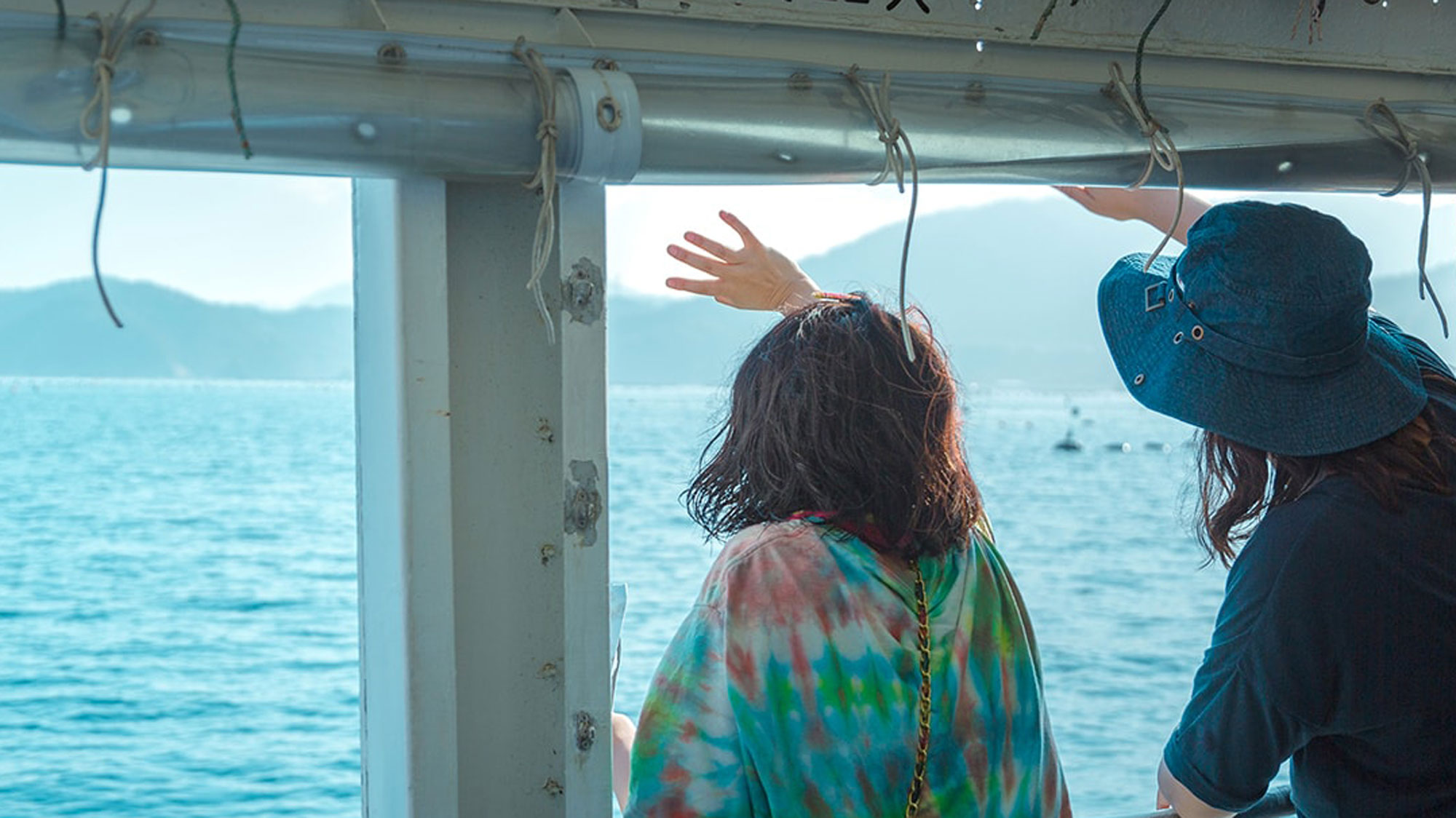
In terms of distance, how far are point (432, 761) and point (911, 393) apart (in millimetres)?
605

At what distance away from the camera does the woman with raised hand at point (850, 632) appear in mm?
1121

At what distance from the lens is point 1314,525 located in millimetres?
1194

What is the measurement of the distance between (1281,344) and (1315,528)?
17 centimetres

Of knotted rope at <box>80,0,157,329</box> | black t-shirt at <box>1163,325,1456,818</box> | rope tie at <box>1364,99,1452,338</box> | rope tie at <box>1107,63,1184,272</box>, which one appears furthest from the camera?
rope tie at <box>1364,99,1452,338</box>

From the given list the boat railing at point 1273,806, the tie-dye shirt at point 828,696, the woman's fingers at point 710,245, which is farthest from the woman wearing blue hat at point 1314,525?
the woman's fingers at point 710,245

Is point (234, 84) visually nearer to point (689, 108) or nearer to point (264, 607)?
point (689, 108)

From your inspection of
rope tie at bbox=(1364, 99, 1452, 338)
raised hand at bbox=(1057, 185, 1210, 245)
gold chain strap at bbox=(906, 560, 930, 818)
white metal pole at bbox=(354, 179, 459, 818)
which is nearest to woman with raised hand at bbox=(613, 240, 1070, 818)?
gold chain strap at bbox=(906, 560, 930, 818)

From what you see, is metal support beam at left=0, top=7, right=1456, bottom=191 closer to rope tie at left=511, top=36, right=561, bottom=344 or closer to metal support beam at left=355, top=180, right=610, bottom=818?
rope tie at left=511, top=36, right=561, bottom=344

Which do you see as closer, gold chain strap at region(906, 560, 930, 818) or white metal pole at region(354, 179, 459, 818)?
gold chain strap at region(906, 560, 930, 818)

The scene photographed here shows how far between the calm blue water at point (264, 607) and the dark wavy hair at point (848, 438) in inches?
5.5

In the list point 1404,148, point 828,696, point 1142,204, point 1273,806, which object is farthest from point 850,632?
point 1404,148

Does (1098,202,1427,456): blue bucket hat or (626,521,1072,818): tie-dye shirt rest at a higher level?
(1098,202,1427,456): blue bucket hat

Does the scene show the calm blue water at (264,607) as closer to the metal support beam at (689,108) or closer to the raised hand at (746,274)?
the raised hand at (746,274)

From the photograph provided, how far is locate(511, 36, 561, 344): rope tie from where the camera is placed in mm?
1224
